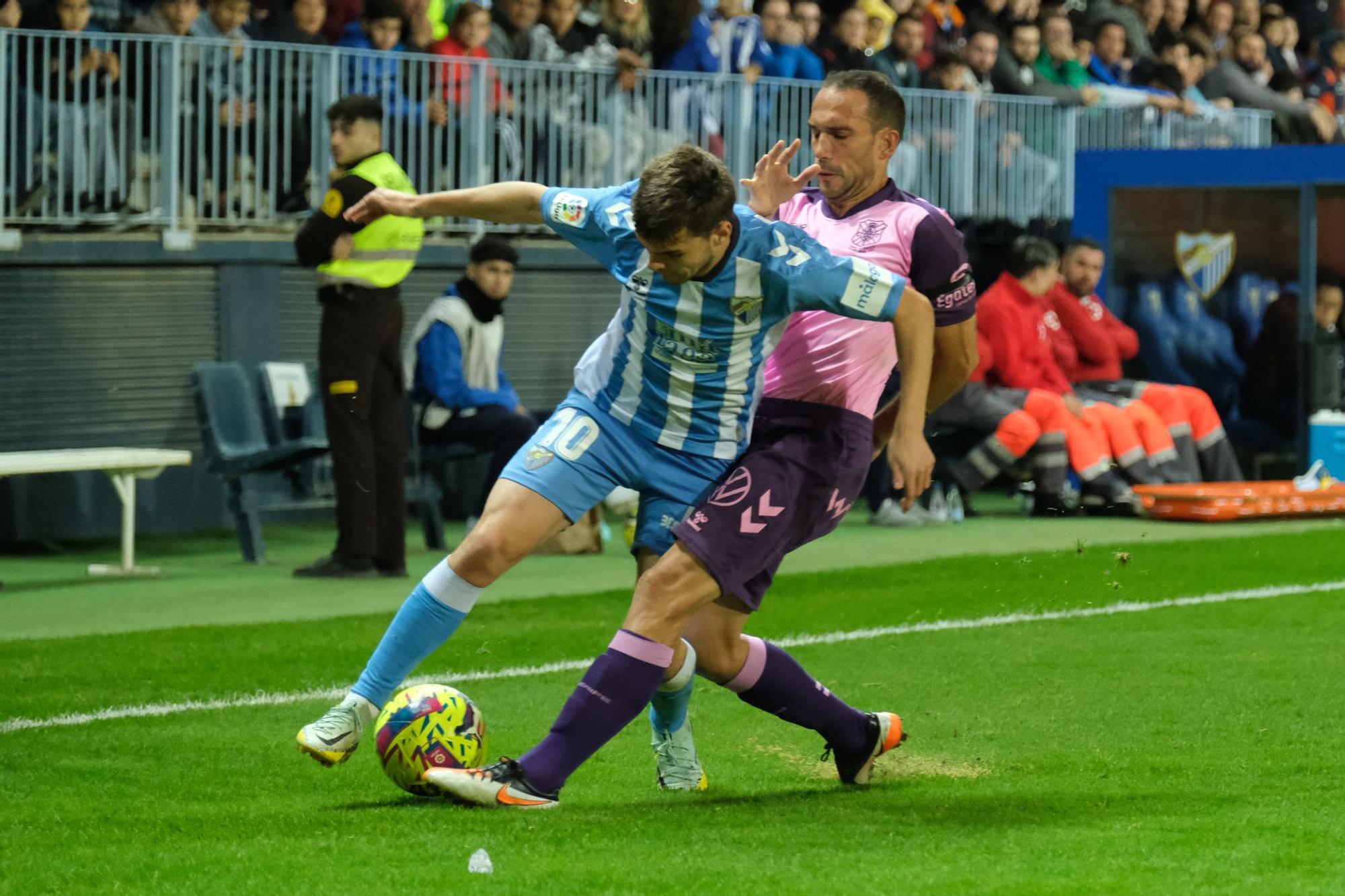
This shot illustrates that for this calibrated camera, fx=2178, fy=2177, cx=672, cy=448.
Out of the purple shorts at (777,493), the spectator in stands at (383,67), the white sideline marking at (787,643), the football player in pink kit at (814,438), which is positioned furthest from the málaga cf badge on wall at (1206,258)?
the purple shorts at (777,493)

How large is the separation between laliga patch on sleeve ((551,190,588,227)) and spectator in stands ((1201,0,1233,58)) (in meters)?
17.2

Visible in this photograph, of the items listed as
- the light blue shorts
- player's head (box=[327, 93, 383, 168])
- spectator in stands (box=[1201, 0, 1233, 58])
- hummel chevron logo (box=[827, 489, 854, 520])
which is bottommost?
hummel chevron logo (box=[827, 489, 854, 520])

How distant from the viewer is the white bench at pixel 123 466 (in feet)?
36.8

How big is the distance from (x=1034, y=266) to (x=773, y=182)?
923 centimetres

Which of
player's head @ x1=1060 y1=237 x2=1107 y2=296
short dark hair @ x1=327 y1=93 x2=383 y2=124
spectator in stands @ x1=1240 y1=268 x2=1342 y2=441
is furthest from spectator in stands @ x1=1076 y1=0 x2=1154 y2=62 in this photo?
short dark hair @ x1=327 y1=93 x2=383 y2=124

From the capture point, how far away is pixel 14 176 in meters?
12.4

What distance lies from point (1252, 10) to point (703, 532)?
18.3m

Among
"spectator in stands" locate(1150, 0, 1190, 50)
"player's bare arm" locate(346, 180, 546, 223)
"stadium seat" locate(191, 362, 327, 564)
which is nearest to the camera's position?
"player's bare arm" locate(346, 180, 546, 223)

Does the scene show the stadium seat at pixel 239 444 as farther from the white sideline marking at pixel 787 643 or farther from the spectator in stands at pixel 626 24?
the spectator in stands at pixel 626 24

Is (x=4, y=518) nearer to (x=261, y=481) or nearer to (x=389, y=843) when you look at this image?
(x=261, y=481)

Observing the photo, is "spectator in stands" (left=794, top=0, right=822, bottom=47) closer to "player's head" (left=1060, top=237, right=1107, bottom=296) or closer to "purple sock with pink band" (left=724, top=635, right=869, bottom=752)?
"player's head" (left=1060, top=237, right=1107, bottom=296)

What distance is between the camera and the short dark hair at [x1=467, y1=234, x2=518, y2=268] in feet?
42.4

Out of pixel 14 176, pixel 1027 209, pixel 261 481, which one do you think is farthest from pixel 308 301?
pixel 1027 209

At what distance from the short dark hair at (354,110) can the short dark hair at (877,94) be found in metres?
4.97
